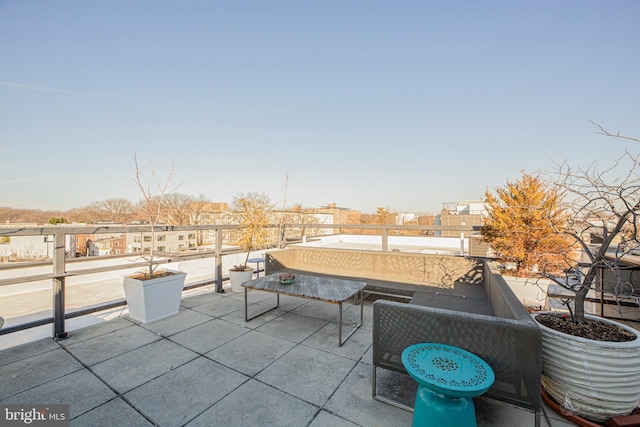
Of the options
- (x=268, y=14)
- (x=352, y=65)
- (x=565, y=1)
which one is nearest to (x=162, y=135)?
(x=268, y=14)

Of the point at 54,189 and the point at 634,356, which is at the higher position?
the point at 54,189

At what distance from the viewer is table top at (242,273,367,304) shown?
8.24 ft

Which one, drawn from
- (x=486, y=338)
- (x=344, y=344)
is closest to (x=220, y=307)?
(x=344, y=344)

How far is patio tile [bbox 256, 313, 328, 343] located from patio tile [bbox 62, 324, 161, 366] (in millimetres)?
1147

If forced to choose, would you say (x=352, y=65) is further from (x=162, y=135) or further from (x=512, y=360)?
(x=512, y=360)

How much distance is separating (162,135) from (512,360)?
12.8 meters

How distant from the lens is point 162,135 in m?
10.8

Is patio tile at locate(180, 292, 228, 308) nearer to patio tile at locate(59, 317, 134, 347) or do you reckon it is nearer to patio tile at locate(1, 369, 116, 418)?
patio tile at locate(59, 317, 134, 347)

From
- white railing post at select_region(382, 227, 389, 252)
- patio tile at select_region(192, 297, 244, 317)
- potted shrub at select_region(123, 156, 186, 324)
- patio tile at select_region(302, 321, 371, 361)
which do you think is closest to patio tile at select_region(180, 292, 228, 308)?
patio tile at select_region(192, 297, 244, 317)

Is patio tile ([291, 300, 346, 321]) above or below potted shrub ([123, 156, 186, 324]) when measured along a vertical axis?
below

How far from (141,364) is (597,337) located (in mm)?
3175

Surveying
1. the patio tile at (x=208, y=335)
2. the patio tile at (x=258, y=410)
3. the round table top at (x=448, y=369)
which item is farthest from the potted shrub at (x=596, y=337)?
the patio tile at (x=208, y=335)

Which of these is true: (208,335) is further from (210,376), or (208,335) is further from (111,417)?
(111,417)

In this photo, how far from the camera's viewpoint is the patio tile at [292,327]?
268cm
